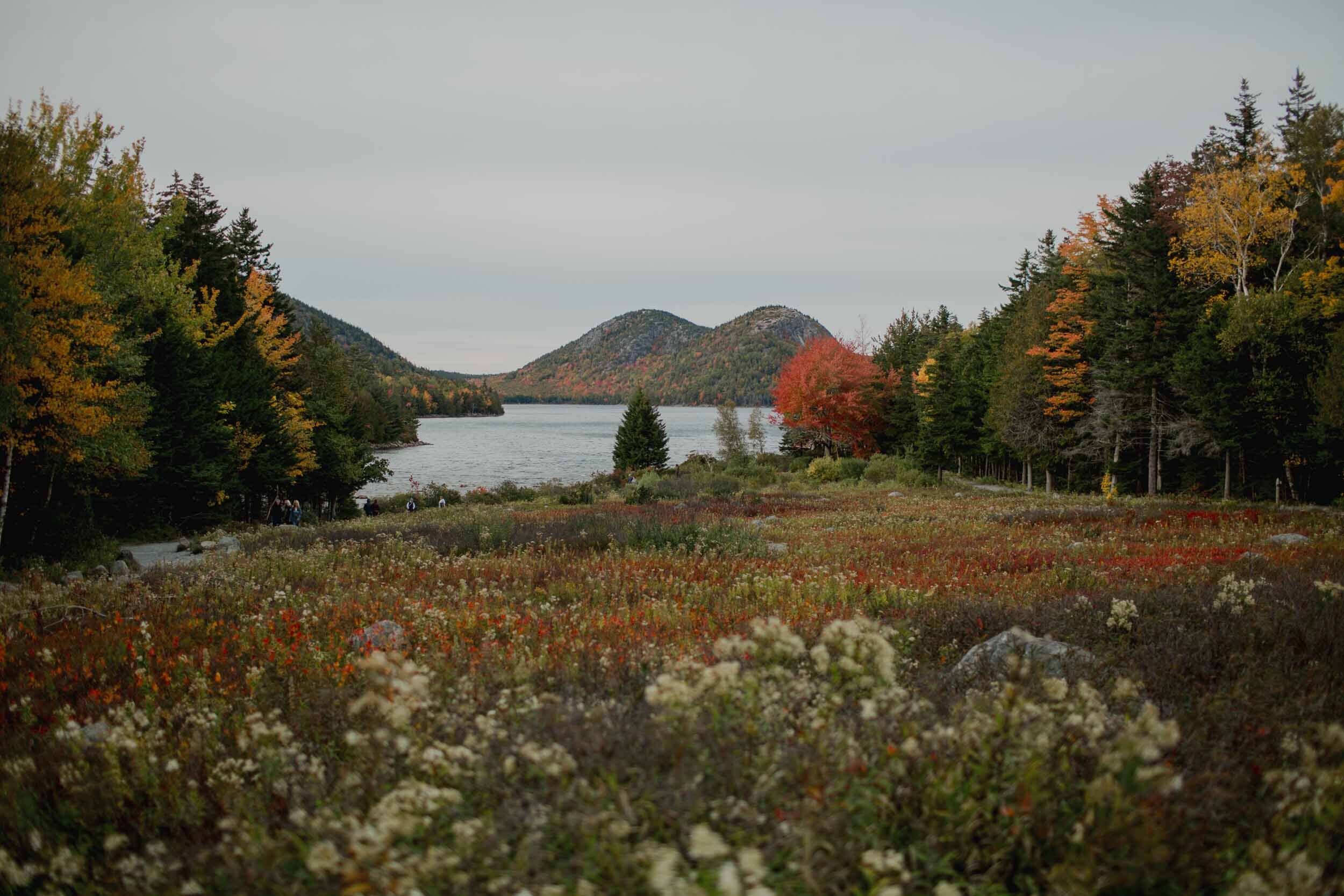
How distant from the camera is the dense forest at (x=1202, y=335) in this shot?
23297mm

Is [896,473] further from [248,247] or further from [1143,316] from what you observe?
[248,247]

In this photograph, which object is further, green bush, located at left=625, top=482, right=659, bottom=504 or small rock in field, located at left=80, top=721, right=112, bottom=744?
green bush, located at left=625, top=482, right=659, bottom=504

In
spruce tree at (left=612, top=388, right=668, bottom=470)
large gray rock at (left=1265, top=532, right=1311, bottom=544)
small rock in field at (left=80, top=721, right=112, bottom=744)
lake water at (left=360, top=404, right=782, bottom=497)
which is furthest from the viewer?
lake water at (left=360, top=404, right=782, bottom=497)

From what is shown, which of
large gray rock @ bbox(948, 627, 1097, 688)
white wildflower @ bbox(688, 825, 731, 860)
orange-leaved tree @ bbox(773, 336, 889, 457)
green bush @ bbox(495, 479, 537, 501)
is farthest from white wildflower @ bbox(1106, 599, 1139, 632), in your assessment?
orange-leaved tree @ bbox(773, 336, 889, 457)

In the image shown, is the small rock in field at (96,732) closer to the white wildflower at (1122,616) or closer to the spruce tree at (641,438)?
the white wildflower at (1122,616)

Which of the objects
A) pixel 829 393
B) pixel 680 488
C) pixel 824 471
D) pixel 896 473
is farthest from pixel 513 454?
pixel 680 488

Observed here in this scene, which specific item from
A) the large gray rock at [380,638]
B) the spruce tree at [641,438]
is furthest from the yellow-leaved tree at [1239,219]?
the spruce tree at [641,438]

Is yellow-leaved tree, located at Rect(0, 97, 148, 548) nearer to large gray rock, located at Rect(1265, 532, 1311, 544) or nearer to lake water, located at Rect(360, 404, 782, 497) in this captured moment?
large gray rock, located at Rect(1265, 532, 1311, 544)

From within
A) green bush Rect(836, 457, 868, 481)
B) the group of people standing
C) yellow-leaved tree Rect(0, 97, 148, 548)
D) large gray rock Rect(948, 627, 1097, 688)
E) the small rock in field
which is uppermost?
yellow-leaved tree Rect(0, 97, 148, 548)

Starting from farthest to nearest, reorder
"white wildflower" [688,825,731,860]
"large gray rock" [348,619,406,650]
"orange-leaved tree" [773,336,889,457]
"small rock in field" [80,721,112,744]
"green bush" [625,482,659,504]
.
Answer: "orange-leaved tree" [773,336,889,457]
"green bush" [625,482,659,504]
"large gray rock" [348,619,406,650]
"small rock in field" [80,721,112,744]
"white wildflower" [688,825,731,860]

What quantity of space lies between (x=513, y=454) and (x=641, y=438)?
131ft

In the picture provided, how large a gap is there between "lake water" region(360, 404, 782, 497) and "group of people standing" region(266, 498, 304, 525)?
18.6 meters

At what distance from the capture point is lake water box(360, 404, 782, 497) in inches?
2484

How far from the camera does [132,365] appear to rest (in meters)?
19.9
